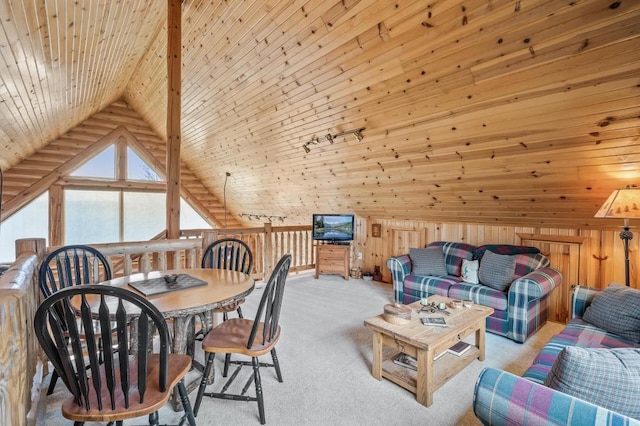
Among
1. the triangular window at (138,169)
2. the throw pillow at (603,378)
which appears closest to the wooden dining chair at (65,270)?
the throw pillow at (603,378)

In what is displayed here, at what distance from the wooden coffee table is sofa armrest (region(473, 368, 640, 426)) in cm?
82

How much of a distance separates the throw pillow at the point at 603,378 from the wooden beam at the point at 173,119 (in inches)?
132

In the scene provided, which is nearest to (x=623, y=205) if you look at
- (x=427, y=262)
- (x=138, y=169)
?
(x=427, y=262)

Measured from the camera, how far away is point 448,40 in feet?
7.97

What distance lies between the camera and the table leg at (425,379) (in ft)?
6.61

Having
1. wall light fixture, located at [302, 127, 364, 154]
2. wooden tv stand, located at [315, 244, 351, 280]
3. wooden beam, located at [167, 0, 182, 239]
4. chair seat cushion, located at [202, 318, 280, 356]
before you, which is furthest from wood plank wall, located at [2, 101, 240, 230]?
chair seat cushion, located at [202, 318, 280, 356]

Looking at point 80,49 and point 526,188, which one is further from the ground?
point 80,49

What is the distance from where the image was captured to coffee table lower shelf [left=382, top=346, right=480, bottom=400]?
2209 mm

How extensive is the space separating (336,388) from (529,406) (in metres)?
1.40

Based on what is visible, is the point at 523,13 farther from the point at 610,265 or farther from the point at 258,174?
the point at 258,174

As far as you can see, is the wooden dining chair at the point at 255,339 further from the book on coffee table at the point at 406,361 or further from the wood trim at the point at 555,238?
the wood trim at the point at 555,238

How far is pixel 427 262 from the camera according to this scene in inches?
158

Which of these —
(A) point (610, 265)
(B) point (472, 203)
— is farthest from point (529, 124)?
(A) point (610, 265)

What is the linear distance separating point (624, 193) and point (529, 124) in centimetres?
91
